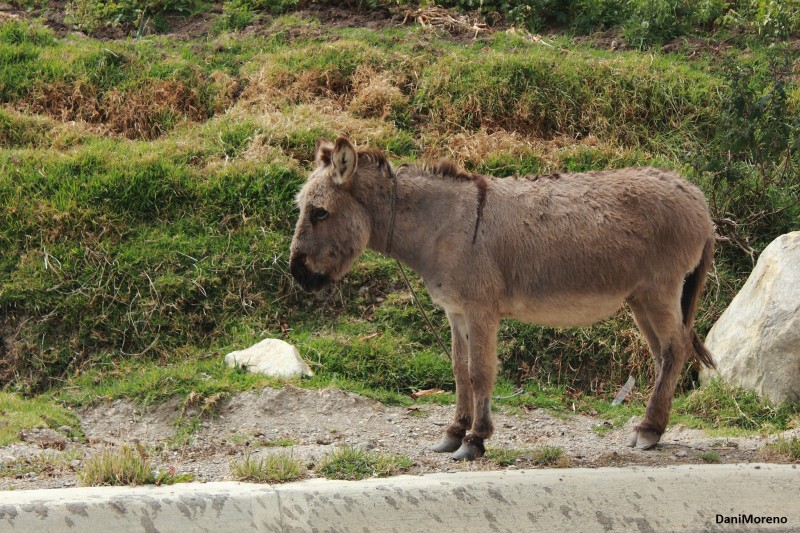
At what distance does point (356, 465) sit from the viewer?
5.75m

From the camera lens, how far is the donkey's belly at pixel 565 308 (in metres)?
6.34

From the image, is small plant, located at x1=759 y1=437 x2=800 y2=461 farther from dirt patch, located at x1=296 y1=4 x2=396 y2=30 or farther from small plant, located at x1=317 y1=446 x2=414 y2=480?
dirt patch, located at x1=296 y1=4 x2=396 y2=30

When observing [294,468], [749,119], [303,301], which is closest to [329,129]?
[303,301]

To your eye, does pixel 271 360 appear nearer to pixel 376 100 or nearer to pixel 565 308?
pixel 565 308

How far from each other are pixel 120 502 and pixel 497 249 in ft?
8.95

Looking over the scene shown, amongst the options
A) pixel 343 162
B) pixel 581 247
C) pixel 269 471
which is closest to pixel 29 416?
pixel 269 471

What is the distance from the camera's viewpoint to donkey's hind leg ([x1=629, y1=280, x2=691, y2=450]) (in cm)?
644

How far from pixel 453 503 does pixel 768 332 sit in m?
3.47

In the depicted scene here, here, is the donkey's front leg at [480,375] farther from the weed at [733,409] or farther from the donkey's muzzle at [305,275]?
the weed at [733,409]

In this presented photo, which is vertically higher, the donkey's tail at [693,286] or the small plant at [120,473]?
the donkey's tail at [693,286]

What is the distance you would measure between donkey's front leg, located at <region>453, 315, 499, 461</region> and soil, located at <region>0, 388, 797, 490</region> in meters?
0.11

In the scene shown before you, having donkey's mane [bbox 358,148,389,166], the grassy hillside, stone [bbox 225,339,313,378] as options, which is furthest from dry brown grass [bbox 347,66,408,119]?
donkey's mane [bbox 358,148,389,166]

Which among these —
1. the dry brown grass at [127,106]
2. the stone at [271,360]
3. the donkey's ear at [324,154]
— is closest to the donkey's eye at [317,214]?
the donkey's ear at [324,154]

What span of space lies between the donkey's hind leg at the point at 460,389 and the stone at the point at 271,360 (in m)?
1.85
